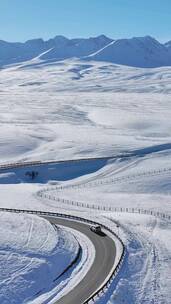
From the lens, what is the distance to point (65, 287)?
36188 millimetres

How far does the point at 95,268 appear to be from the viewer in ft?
131

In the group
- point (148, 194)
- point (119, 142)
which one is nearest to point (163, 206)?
point (148, 194)

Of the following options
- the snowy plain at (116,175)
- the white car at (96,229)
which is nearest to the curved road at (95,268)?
the white car at (96,229)

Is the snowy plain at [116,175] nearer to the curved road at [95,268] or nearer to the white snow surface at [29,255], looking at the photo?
the curved road at [95,268]

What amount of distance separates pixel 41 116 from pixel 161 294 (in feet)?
456

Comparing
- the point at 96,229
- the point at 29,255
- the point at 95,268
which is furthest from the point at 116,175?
the point at 29,255

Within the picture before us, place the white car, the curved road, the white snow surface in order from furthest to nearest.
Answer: the white car → the white snow surface → the curved road

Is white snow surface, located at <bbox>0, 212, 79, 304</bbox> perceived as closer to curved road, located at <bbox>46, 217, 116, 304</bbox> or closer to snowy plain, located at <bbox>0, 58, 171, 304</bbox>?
curved road, located at <bbox>46, 217, 116, 304</bbox>

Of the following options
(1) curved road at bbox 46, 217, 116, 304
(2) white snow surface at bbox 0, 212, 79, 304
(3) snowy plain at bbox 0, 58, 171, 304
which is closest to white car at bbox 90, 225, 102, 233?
(1) curved road at bbox 46, 217, 116, 304

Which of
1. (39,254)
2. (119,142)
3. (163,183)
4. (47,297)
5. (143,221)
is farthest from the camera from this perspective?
(119,142)

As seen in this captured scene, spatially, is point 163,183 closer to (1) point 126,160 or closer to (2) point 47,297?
(1) point 126,160

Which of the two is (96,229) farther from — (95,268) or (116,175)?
(116,175)

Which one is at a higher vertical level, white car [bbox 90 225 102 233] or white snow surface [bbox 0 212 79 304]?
white car [bbox 90 225 102 233]

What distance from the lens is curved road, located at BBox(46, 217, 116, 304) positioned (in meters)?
34.8
